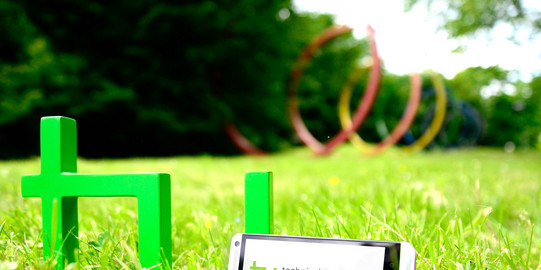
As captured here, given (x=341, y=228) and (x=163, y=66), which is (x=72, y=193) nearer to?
(x=341, y=228)

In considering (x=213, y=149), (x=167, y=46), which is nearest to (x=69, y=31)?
(x=167, y=46)

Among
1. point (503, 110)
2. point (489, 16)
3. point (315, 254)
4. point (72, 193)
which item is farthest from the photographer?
point (503, 110)

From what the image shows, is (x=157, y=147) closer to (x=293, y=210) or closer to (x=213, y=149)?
(x=213, y=149)

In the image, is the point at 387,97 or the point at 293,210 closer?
the point at 293,210

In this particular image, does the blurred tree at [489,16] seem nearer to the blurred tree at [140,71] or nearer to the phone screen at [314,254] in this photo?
the blurred tree at [140,71]

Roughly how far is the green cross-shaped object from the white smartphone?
135 mm

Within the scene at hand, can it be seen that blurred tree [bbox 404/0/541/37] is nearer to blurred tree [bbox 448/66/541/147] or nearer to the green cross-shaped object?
the green cross-shaped object

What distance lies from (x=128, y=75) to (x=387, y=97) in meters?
7.45

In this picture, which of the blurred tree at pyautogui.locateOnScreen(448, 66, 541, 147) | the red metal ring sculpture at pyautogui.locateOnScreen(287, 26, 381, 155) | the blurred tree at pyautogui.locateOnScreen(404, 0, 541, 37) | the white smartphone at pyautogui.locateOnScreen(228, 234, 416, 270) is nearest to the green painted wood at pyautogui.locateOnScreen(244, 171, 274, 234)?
the white smartphone at pyautogui.locateOnScreen(228, 234, 416, 270)

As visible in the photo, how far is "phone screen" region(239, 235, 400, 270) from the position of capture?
0.65 m

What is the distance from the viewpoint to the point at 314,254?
69cm

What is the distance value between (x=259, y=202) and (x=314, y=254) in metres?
0.13

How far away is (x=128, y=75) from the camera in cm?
725

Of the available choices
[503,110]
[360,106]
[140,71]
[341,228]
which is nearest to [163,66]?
[140,71]
